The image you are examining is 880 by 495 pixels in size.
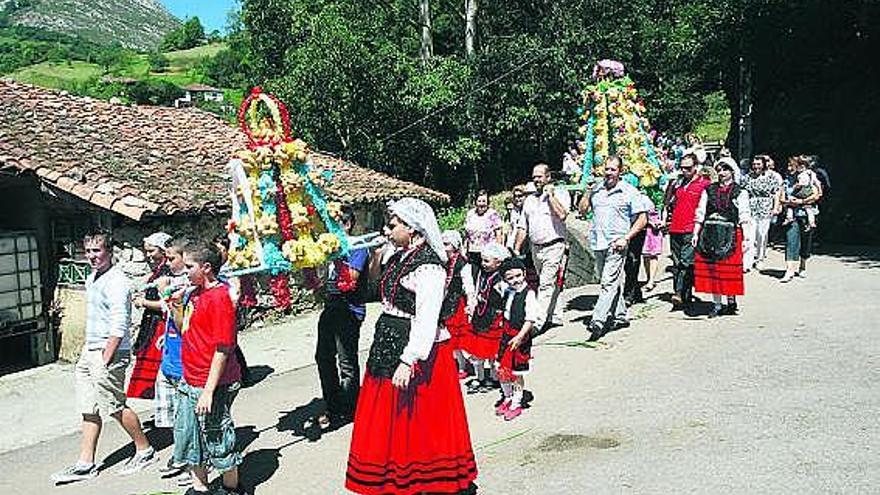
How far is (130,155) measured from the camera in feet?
48.8

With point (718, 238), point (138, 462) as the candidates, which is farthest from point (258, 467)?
point (718, 238)

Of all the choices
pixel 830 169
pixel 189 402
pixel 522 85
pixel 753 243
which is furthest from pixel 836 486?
pixel 522 85

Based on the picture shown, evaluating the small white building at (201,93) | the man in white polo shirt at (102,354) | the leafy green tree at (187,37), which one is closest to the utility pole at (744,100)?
the man in white polo shirt at (102,354)

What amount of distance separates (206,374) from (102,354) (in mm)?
1441

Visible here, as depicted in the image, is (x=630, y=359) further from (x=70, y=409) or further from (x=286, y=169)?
(x=70, y=409)

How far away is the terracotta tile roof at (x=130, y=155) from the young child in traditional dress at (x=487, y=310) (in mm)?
5774

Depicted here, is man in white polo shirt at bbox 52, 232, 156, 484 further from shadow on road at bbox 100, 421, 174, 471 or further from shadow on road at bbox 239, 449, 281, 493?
shadow on road at bbox 239, 449, 281, 493

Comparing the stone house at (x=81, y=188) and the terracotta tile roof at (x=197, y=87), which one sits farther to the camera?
the terracotta tile roof at (x=197, y=87)

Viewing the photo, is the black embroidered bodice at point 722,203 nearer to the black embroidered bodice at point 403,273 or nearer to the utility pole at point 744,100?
the black embroidered bodice at point 403,273

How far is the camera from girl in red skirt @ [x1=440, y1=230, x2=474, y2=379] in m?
5.67

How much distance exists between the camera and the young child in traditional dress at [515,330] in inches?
283

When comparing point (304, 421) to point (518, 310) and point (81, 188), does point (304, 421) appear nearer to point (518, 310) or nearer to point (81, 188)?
point (518, 310)

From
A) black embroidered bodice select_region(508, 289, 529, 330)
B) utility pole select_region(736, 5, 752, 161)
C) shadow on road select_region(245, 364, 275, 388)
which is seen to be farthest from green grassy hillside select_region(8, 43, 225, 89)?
black embroidered bodice select_region(508, 289, 529, 330)

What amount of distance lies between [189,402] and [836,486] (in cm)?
416
